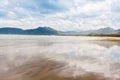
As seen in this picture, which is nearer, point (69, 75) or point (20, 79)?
point (20, 79)

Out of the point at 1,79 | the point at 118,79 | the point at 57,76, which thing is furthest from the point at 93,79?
the point at 1,79

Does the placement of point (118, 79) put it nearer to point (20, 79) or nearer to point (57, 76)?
point (57, 76)

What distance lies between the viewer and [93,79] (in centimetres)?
814

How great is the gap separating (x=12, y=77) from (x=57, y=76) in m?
2.27

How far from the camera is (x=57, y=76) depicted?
861cm

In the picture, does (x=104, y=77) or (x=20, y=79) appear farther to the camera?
(x=104, y=77)

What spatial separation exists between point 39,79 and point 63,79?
1173mm

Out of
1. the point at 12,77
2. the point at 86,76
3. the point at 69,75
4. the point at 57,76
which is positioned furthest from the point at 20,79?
the point at 86,76

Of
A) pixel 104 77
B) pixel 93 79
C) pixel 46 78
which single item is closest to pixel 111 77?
pixel 104 77

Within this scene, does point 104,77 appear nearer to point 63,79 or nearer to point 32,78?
point 63,79

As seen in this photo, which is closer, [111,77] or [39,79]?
[39,79]

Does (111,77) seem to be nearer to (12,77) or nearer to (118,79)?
(118,79)

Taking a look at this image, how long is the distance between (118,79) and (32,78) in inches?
167

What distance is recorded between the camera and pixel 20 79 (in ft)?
25.5
